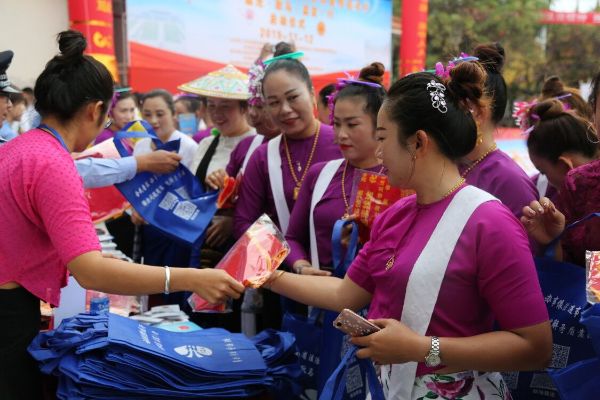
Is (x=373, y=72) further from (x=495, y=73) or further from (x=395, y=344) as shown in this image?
(x=395, y=344)

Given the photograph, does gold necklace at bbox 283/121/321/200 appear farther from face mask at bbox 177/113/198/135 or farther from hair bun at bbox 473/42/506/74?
face mask at bbox 177/113/198/135

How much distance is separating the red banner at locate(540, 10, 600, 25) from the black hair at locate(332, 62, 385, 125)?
62.5 feet

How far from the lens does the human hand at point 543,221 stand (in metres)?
1.80

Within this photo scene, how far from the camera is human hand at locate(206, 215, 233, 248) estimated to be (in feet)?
9.96

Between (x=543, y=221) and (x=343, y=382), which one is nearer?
(x=343, y=382)

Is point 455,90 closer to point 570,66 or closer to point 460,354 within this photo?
point 460,354

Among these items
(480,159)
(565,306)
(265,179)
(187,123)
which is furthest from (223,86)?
(187,123)

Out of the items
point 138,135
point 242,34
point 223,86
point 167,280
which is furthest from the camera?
point 242,34

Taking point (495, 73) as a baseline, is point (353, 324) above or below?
below

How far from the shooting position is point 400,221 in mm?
Result: 1664

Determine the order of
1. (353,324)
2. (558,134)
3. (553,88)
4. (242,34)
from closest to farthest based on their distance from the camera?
(353,324)
(558,134)
(553,88)
(242,34)

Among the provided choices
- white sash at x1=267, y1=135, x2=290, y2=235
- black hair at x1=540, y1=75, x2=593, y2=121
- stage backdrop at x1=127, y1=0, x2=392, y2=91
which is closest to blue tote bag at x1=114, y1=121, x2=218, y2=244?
white sash at x1=267, y1=135, x2=290, y2=235

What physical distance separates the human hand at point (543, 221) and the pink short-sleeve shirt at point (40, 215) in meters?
1.24

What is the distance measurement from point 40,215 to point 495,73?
1.60 metres
